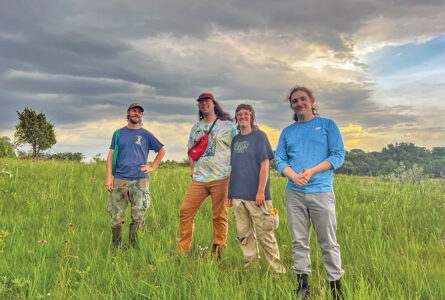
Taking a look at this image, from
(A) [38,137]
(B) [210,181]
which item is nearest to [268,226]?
(B) [210,181]

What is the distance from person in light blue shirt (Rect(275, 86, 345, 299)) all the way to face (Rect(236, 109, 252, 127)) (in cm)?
76

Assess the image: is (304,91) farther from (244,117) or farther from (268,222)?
(268,222)

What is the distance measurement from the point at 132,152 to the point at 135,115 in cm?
65

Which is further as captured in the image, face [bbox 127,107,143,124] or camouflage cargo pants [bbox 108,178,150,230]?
face [bbox 127,107,143,124]

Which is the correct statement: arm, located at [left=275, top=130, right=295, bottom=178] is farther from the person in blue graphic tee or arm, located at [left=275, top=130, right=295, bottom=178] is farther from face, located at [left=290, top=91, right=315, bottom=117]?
the person in blue graphic tee

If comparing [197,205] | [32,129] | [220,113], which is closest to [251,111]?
[220,113]

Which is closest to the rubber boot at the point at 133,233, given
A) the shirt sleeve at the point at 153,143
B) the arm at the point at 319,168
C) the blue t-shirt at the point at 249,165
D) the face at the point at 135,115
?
the shirt sleeve at the point at 153,143

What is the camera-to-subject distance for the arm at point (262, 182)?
13.5 ft

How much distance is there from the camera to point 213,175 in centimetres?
488

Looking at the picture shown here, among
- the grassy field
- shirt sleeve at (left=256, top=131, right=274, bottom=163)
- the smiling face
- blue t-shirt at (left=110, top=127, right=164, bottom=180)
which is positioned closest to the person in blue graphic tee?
blue t-shirt at (left=110, top=127, right=164, bottom=180)

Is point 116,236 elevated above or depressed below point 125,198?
below

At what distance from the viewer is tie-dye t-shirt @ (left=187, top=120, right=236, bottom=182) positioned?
4.89 m

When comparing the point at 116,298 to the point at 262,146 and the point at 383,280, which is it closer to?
the point at 262,146

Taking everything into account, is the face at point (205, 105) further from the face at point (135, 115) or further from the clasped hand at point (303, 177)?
the clasped hand at point (303, 177)
